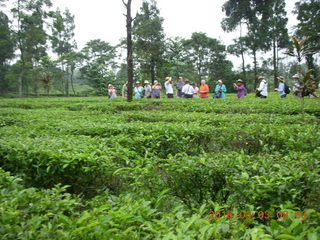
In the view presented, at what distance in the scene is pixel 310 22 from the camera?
21.2m

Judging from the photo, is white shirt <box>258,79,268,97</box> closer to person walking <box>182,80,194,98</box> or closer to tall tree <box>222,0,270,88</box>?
person walking <box>182,80,194,98</box>

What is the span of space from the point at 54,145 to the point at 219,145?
2.75 m

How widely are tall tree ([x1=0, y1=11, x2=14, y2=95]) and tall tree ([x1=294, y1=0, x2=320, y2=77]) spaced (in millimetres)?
33274

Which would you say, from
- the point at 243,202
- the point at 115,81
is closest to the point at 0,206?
the point at 243,202

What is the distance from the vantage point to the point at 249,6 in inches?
1160

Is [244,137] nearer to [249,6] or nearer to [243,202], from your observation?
[243,202]

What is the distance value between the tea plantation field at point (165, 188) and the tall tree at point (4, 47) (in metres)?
34.4

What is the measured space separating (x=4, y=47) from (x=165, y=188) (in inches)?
1703

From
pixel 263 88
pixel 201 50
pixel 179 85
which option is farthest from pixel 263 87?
pixel 201 50

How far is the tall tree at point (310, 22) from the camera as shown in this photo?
18703 mm

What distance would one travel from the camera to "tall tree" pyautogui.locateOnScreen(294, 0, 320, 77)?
18703 mm

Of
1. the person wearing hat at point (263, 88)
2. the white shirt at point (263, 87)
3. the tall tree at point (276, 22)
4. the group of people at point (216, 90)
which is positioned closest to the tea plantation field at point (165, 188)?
the white shirt at point (263, 87)
